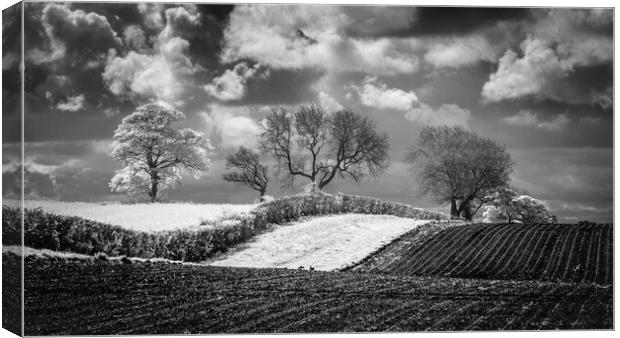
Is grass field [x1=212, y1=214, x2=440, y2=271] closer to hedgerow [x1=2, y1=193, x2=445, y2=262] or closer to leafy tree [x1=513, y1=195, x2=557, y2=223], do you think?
hedgerow [x1=2, y1=193, x2=445, y2=262]

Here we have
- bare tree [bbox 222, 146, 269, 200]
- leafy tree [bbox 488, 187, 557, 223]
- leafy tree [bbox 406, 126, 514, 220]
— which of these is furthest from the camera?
leafy tree [bbox 488, 187, 557, 223]

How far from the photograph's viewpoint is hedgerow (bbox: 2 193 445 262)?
10461 mm

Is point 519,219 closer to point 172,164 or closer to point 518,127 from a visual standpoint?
point 518,127

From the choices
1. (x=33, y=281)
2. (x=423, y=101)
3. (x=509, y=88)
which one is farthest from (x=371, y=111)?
(x=33, y=281)

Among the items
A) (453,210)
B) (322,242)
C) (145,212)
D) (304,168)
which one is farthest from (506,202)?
(145,212)

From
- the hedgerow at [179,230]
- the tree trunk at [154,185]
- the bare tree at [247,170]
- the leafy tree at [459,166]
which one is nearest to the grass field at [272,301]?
the hedgerow at [179,230]

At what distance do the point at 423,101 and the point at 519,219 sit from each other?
2.20 m

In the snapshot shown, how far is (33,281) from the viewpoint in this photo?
10.2 m

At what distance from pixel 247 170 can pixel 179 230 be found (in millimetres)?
1137

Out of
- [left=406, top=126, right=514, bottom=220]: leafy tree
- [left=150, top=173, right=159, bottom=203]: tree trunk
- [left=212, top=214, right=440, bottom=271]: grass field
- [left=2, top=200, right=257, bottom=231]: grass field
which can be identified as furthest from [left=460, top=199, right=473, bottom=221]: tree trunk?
[left=150, top=173, right=159, bottom=203]: tree trunk

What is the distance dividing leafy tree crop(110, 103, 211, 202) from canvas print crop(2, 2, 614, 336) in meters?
0.02

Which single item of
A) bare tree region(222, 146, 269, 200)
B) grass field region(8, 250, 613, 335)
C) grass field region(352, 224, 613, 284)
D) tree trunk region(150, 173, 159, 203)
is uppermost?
bare tree region(222, 146, 269, 200)

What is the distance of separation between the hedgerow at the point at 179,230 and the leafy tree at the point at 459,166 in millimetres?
391

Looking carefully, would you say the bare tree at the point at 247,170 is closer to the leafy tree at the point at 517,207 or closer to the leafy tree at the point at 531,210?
the leafy tree at the point at 517,207
